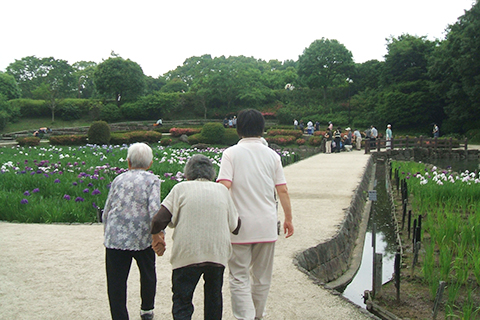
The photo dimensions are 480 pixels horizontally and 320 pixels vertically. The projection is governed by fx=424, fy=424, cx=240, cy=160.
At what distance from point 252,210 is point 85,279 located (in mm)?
2073

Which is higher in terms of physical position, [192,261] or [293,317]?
[192,261]

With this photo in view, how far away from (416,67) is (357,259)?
3536 cm

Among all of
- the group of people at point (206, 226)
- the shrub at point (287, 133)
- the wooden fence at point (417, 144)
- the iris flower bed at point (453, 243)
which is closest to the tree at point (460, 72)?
the wooden fence at point (417, 144)

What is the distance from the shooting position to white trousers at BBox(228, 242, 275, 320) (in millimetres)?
2830

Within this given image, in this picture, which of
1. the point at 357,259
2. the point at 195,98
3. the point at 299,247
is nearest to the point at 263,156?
the point at 299,247

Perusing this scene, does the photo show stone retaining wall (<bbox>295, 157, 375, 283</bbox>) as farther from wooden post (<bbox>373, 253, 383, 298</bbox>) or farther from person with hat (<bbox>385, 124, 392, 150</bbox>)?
person with hat (<bbox>385, 124, 392, 150</bbox>)

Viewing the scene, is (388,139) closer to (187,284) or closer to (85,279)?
(85,279)

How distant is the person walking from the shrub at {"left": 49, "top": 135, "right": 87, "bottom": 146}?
22.5 meters

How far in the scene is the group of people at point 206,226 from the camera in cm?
258

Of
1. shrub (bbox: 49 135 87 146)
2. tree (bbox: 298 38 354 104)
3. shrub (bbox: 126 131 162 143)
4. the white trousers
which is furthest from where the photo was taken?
tree (bbox: 298 38 354 104)

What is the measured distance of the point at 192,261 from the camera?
2557 mm

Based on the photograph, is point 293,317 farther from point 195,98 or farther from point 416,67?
point 195,98

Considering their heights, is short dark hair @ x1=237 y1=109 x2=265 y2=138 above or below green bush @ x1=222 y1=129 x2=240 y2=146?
above

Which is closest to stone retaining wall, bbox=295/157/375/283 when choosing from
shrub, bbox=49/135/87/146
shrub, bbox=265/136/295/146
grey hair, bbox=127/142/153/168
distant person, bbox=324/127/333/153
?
grey hair, bbox=127/142/153/168
